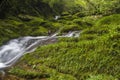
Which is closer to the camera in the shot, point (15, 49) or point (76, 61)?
point (76, 61)

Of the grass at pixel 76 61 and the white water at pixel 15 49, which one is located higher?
the white water at pixel 15 49

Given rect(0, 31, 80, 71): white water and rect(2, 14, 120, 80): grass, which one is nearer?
rect(2, 14, 120, 80): grass

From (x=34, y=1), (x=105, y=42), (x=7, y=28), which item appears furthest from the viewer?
(x=34, y=1)

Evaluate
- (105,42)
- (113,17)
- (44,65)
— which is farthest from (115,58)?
(113,17)

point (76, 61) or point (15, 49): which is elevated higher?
point (15, 49)

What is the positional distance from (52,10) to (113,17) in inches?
1133

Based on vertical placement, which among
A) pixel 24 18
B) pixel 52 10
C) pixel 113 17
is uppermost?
pixel 52 10

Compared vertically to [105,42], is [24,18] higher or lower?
higher

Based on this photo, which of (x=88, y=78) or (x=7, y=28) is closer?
(x=88, y=78)

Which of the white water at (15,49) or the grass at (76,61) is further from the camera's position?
A: the white water at (15,49)

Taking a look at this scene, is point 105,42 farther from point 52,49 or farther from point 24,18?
point 24,18

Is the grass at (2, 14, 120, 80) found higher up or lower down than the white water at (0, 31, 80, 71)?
lower down

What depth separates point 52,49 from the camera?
1983cm

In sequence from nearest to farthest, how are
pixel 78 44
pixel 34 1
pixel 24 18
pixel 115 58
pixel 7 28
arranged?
pixel 115 58
pixel 78 44
pixel 7 28
pixel 24 18
pixel 34 1
